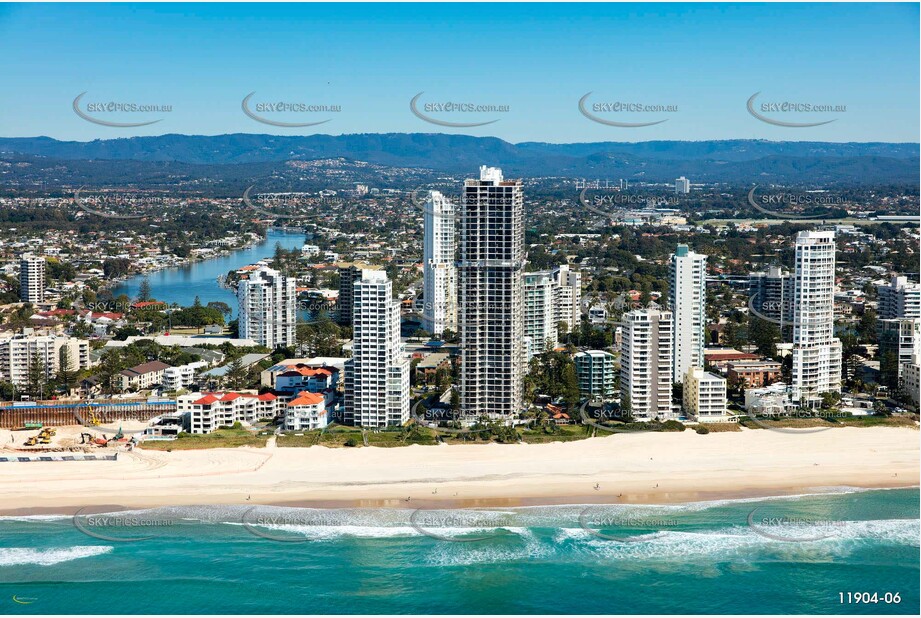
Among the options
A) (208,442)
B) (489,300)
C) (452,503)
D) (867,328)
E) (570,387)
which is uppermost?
(489,300)

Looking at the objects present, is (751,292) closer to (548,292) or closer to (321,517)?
(548,292)

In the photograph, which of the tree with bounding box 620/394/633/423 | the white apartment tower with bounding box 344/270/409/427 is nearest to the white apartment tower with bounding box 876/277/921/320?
the tree with bounding box 620/394/633/423

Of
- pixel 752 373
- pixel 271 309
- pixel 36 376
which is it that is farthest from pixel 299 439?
pixel 271 309

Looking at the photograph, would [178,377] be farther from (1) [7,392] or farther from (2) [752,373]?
(2) [752,373]

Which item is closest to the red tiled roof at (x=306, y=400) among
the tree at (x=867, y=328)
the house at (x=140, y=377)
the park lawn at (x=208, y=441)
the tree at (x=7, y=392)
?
the park lawn at (x=208, y=441)

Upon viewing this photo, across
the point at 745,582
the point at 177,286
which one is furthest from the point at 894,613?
the point at 177,286

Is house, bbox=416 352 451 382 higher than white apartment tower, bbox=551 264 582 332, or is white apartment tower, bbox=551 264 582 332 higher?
white apartment tower, bbox=551 264 582 332

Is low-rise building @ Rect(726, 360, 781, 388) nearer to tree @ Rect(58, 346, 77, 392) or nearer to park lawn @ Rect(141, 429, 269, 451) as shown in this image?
park lawn @ Rect(141, 429, 269, 451)
